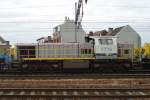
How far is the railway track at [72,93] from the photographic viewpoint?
14281 millimetres

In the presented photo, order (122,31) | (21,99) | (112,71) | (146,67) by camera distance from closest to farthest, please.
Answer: (21,99) < (112,71) < (146,67) < (122,31)

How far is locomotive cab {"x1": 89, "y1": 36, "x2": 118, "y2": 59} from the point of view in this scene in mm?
28781

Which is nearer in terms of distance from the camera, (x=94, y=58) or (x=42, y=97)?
(x=42, y=97)

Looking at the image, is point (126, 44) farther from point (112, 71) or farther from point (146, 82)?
point (146, 82)

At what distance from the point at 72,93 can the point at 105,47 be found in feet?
45.4

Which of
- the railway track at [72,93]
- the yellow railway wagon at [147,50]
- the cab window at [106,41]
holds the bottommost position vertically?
the railway track at [72,93]

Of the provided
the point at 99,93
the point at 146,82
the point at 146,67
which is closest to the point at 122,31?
the point at 146,67

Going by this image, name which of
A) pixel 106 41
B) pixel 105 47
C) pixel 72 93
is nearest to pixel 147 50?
pixel 106 41

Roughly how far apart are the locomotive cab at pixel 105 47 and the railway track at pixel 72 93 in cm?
1266

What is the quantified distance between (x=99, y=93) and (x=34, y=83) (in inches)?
187

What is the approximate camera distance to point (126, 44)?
29828mm

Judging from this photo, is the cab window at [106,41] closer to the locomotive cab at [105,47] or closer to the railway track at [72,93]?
the locomotive cab at [105,47]

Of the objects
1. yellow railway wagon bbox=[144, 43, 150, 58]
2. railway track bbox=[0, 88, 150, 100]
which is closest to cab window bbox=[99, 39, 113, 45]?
yellow railway wagon bbox=[144, 43, 150, 58]

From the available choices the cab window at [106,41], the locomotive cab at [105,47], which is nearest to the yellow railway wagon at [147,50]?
the locomotive cab at [105,47]
